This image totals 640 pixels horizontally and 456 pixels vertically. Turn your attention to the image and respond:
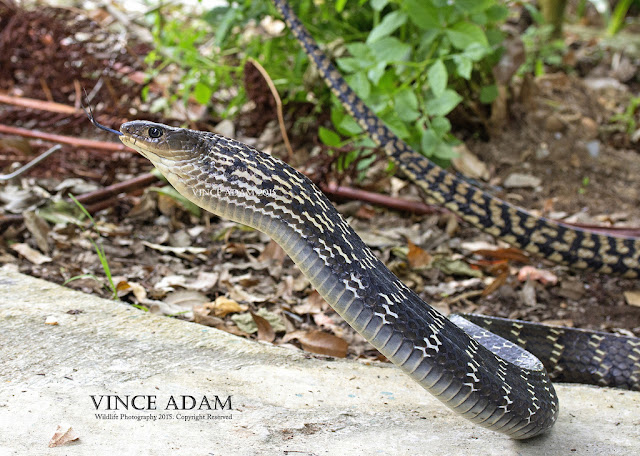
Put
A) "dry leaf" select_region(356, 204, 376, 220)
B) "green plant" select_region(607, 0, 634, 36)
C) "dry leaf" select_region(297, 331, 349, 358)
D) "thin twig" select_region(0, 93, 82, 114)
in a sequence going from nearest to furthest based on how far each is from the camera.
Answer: "dry leaf" select_region(297, 331, 349, 358)
"dry leaf" select_region(356, 204, 376, 220)
"thin twig" select_region(0, 93, 82, 114)
"green plant" select_region(607, 0, 634, 36)

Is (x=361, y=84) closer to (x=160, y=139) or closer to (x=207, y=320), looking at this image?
(x=207, y=320)

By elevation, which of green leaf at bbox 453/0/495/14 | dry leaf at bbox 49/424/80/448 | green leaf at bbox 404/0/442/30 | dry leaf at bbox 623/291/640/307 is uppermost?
green leaf at bbox 453/0/495/14

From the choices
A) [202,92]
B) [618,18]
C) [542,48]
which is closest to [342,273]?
[202,92]

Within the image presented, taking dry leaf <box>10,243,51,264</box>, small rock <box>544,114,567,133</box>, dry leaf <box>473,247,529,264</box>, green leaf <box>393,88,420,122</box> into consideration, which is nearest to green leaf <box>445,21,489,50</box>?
green leaf <box>393,88,420,122</box>

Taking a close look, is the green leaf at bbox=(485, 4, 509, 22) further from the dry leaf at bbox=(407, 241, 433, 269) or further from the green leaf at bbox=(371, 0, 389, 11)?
the dry leaf at bbox=(407, 241, 433, 269)

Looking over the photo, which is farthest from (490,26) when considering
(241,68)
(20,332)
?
(20,332)

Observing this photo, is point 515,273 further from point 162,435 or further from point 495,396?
point 162,435

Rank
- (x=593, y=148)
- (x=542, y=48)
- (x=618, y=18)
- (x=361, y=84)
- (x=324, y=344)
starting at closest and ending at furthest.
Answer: (x=324, y=344)
(x=361, y=84)
(x=593, y=148)
(x=542, y=48)
(x=618, y=18)
